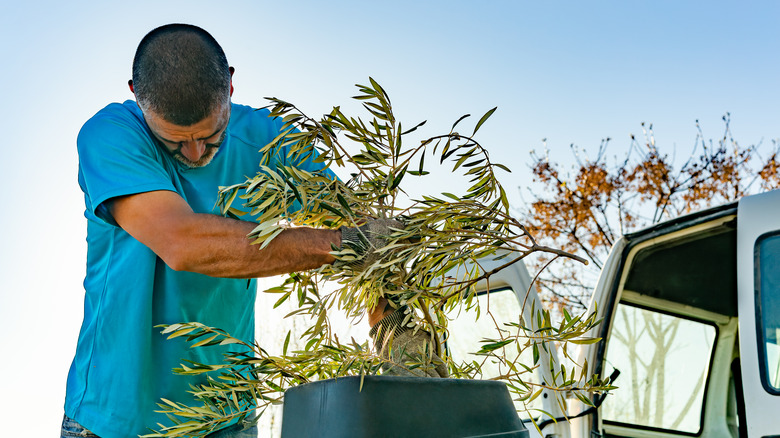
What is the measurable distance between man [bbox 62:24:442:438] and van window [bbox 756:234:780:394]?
281 centimetres

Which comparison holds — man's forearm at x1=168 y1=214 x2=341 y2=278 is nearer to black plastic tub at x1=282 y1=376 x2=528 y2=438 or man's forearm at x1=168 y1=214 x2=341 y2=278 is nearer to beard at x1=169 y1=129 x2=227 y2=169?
black plastic tub at x1=282 y1=376 x2=528 y2=438

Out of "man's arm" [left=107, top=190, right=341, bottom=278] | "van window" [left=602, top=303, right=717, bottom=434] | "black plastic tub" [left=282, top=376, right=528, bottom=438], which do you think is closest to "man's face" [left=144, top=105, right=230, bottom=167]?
"man's arm" [left=107, top=190, right=341, bottom=278]

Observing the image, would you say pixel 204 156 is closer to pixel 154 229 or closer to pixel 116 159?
pixel 116 159

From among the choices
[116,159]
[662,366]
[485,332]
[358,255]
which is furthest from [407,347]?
[662,366]

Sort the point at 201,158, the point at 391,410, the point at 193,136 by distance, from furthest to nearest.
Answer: the point at 201,158
the point at 193,136
the point at 391,410

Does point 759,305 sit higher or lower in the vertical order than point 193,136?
lower

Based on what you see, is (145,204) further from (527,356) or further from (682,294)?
(682,294)

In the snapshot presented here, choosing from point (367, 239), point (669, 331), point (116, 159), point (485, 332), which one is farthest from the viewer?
point (669, 331)

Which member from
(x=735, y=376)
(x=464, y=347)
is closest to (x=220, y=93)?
(x=464, y=347)

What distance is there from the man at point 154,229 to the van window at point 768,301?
281cm

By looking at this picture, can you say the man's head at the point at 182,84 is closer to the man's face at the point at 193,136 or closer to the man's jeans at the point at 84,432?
the man's face at the point at 193,136

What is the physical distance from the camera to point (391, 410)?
112cm

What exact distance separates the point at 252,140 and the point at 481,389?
138 cm

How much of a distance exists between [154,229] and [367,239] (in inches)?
23.2
